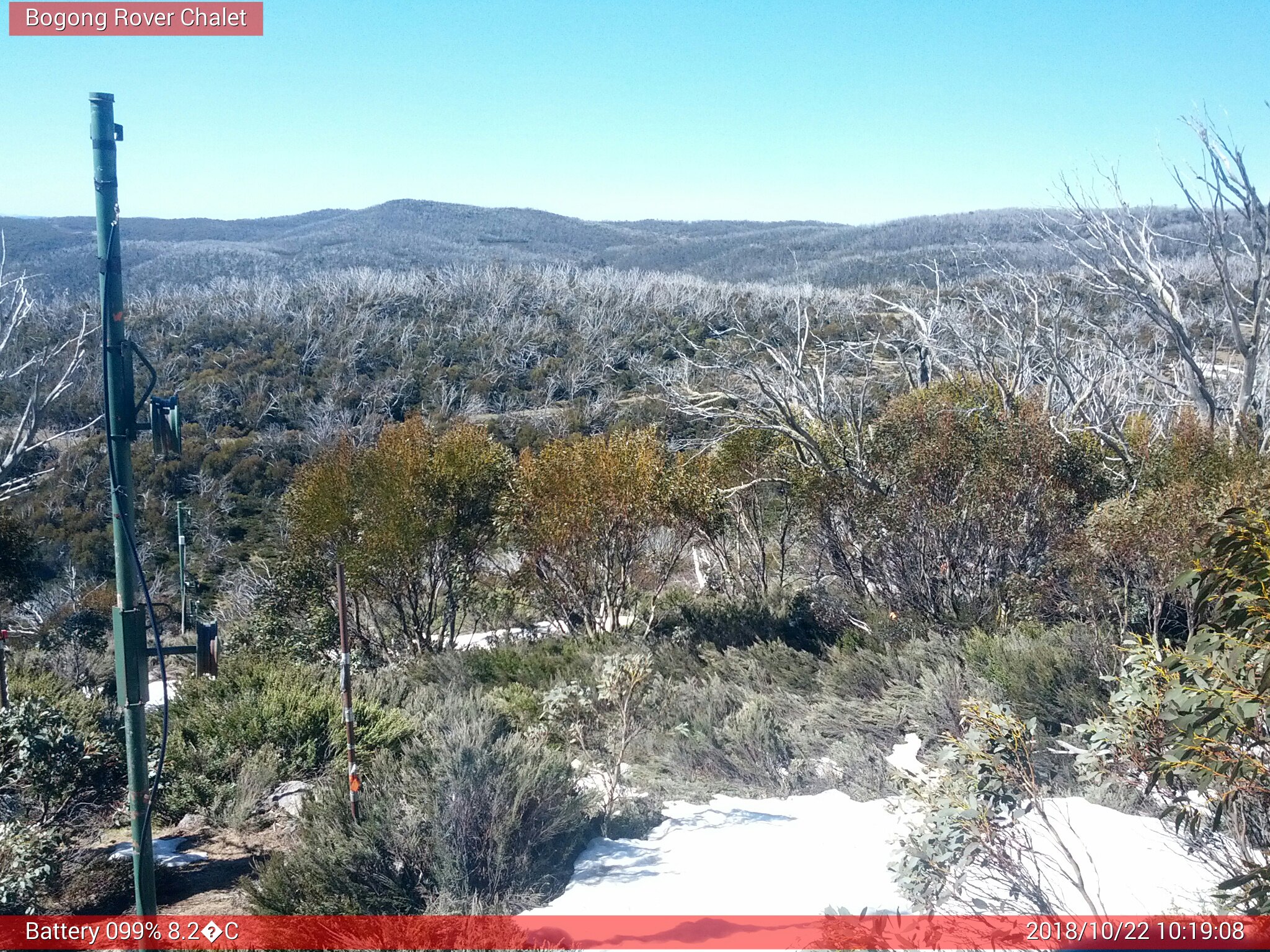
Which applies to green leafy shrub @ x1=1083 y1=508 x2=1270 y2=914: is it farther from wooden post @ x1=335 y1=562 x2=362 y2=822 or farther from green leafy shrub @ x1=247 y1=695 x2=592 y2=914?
wooden post @ x1=335 y1=562 x2=362 y2=822

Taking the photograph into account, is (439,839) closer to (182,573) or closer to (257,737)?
(182,573)

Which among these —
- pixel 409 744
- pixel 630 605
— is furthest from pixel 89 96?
pixel 630 605

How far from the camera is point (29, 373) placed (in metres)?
32.2

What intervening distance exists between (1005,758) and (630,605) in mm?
9782

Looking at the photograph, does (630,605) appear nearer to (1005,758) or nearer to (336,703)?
(336,703)

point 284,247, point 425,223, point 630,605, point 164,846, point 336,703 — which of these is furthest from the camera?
point 425,223

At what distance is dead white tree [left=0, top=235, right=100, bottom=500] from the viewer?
9.05m

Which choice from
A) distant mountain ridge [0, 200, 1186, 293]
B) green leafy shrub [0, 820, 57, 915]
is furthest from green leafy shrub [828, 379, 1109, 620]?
distant mountain ridge [0, 200, 1186, 293]

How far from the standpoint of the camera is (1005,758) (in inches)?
155

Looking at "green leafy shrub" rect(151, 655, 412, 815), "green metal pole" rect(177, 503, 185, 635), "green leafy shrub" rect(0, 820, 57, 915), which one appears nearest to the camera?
"green leafy shrub" rect(0, 820, 57, 915)

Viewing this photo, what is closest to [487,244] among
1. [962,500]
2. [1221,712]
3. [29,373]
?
[29,373]
